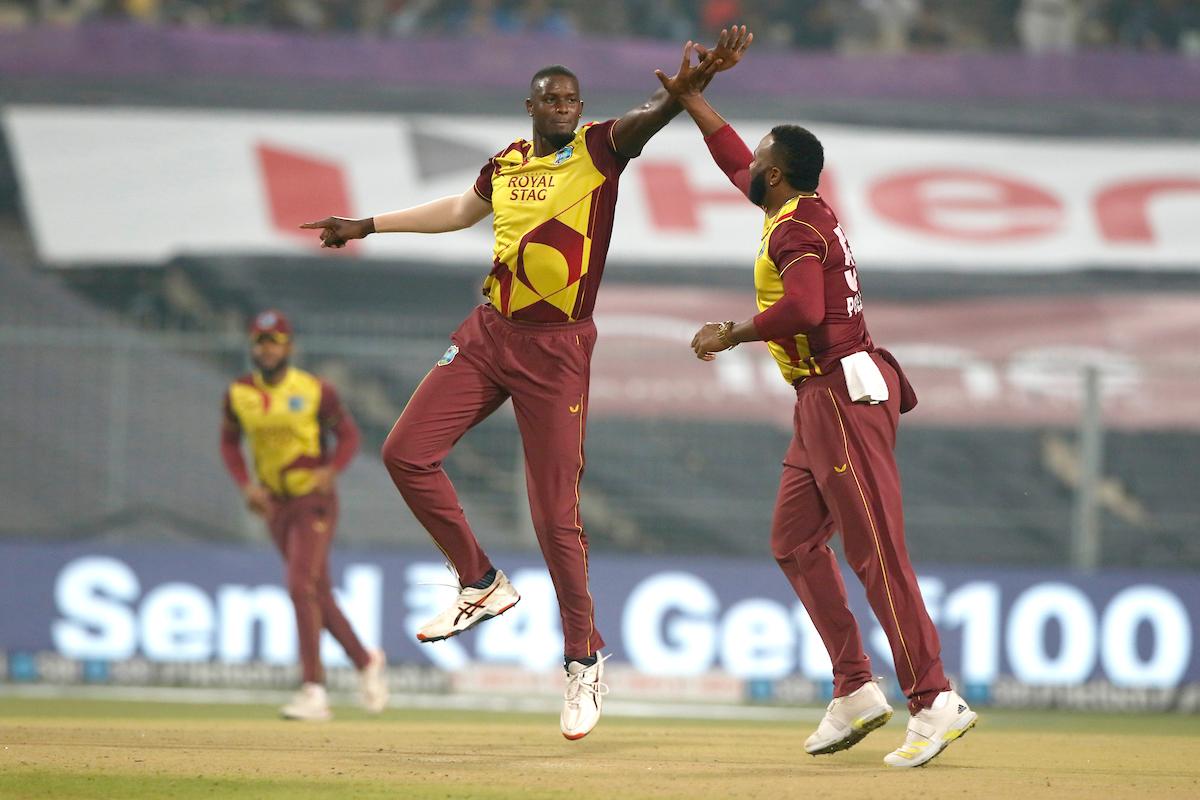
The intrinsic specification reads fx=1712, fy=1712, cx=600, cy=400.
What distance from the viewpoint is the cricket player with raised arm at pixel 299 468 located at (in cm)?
1123

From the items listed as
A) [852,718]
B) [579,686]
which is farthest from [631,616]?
[852,718]

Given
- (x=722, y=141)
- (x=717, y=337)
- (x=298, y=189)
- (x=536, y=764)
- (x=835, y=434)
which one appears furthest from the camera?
(x=298, y=189)

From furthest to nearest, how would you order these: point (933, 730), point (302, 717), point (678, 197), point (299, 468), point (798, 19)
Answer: point (798, 19)
point (678, 197)
point (299, 468)
point (302, 717)
point (933, 730)

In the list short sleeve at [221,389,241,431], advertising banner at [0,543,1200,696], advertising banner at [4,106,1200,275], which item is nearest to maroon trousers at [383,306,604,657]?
short sleeve at [221,389,241,431]

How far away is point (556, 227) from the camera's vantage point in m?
7.48

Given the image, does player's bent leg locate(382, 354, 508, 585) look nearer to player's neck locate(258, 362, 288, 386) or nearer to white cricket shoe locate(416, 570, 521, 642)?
white cricket shoe locate(416, 570, 521, 642)

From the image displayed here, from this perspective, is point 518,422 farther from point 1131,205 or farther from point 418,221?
point 1131,205

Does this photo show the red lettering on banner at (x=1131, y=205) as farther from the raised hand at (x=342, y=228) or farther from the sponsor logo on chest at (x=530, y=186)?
the raised hand at (x=342, y=228)

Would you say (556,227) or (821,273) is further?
(556,227)

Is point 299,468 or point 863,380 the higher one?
point 299,468

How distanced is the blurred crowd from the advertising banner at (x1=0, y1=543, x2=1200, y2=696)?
575cm

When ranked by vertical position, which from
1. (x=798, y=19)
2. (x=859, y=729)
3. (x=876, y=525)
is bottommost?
(x=859, y=729)

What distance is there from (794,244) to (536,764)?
2452 mm

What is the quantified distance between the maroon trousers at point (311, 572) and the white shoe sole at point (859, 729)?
460 centimetres
